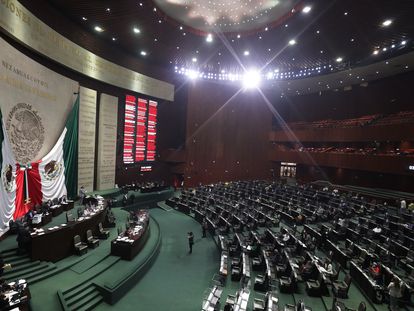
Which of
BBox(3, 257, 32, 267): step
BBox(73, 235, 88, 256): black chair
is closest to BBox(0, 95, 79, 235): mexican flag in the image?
BBox(3, 257, 32, 267): step

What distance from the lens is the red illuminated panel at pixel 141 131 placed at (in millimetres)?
25453

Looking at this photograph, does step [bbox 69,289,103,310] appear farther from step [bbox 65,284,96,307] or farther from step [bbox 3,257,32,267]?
step [bbox 3,257,32,267]

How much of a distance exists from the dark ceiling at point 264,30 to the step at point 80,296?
1368 centimetres

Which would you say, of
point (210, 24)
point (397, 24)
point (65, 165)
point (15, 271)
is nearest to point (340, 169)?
point (397, 24)

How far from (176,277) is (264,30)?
16158mm

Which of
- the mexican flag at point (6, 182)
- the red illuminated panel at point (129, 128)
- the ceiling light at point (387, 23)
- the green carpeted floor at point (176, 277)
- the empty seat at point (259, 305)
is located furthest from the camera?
the red illuminated panel at point (129, 128)

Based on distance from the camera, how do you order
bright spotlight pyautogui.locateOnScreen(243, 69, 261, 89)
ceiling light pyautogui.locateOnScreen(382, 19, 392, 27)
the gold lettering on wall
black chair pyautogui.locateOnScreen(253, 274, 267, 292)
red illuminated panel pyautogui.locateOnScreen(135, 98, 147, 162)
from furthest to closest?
1. bright spotlight pyautogui.locateOnScreen(243, 69, 261, 89)
2. red illuminated panel pyautogui.locateOnScreen(135, 98, 147, 162)
3. ceiling light pyautogui.locateOnScreen(382, 19, 392, 27)
4. the gold lettering on wall
5. black chair pyautogui.locateOnScreen(253, 274, 267, 292)

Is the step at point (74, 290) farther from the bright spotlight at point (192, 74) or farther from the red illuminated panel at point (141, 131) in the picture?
the bright spotlight at point (192, 74)

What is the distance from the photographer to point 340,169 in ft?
88.6

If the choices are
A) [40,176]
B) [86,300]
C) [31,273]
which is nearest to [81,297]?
[86,300]

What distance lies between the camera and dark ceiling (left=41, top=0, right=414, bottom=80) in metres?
14.7

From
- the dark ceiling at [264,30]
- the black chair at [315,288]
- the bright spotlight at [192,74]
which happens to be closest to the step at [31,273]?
the black chair at [315,288]

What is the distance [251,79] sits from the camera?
31.2 metres

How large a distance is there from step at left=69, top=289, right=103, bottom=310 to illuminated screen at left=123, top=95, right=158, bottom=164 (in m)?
16.4
